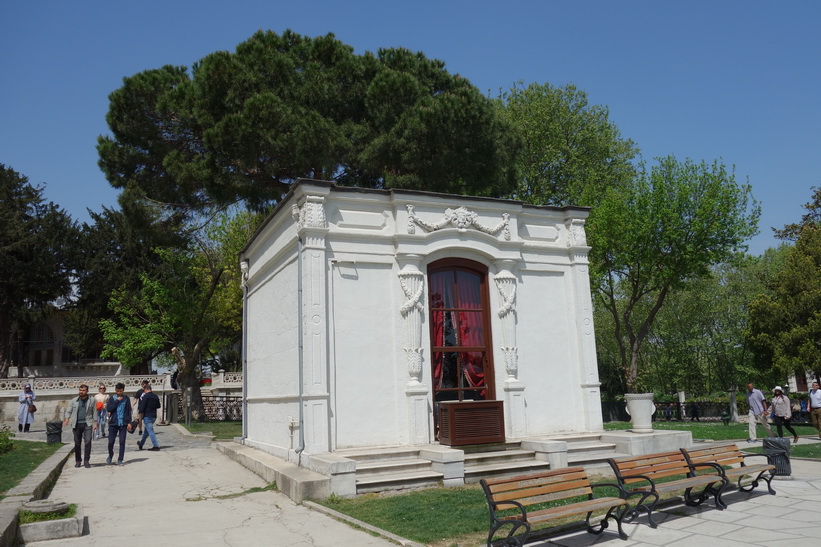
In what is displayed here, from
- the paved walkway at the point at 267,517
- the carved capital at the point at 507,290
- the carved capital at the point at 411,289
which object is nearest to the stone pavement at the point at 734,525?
the paved walkway at the point at 267,517

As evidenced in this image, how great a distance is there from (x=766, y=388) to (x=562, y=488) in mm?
38294

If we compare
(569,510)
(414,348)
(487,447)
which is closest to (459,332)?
(414,348)

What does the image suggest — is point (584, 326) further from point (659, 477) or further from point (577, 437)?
point (659, 477)

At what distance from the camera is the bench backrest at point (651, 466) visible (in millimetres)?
7535

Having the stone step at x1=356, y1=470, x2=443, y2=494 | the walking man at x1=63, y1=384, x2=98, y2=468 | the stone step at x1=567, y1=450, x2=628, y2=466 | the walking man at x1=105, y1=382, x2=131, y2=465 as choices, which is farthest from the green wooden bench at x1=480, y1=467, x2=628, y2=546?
the walking man at x1=105, y1=382, x2=131, y2=465

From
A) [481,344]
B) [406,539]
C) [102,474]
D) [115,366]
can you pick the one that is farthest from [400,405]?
[115,366]

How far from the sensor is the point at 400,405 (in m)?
11.1

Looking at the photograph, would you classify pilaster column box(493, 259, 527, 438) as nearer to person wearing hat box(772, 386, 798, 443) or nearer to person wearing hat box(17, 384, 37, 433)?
person wearing hat box(772, 386, 798, 443)

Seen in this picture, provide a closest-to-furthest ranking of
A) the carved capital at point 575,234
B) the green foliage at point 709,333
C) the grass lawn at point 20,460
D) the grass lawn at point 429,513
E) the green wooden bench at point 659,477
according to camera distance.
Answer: the grass lawn at point 429,513, the green wooden bench at point 659,477, the grass lawn at point 20,460, the carved capital at point 575,234, the green foliage at point 709,333

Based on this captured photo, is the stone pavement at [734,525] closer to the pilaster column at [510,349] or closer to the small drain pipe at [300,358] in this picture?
the pilaster column at [510,349]

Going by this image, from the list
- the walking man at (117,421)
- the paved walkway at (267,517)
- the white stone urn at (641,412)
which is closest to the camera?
the paved walkway at (267,517)

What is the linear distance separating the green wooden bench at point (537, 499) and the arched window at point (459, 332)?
196 inches

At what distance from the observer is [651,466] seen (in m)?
7.94

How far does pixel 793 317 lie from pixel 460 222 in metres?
24.1
